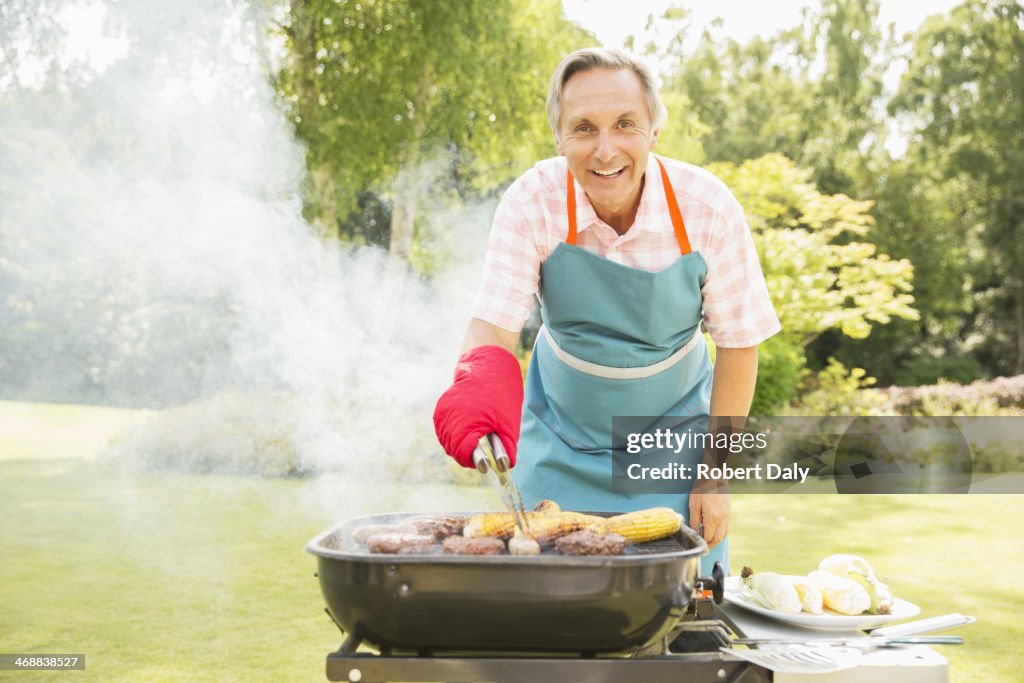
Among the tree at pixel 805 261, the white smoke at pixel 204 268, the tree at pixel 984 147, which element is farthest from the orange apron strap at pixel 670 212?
the tree at pixel 984 147

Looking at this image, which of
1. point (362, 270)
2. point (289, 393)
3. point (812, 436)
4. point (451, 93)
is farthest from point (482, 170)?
point (812, 436)

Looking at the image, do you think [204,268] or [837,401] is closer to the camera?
[204,268]

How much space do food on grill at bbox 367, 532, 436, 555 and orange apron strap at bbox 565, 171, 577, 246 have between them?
2.96 ft

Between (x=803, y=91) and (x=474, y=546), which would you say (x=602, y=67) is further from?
(x=803, y=91)

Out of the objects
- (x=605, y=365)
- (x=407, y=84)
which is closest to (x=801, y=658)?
(x=605, y=365)

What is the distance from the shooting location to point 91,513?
662cm

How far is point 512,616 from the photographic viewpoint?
132cm

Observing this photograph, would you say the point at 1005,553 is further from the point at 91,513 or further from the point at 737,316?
the point at 91,513

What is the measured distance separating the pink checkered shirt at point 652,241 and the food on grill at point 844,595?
22.1 inches

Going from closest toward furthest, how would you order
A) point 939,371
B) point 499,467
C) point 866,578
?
point 499,467 < point 866,578 < point 939,371

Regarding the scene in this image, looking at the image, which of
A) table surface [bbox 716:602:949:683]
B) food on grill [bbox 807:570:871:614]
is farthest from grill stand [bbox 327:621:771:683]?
food on grill [bbox 807:570:871:614]

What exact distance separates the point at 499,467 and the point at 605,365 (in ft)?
2.45

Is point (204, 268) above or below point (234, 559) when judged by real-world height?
above

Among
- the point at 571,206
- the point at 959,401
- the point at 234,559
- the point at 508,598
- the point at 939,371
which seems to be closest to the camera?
the point at 508,598
